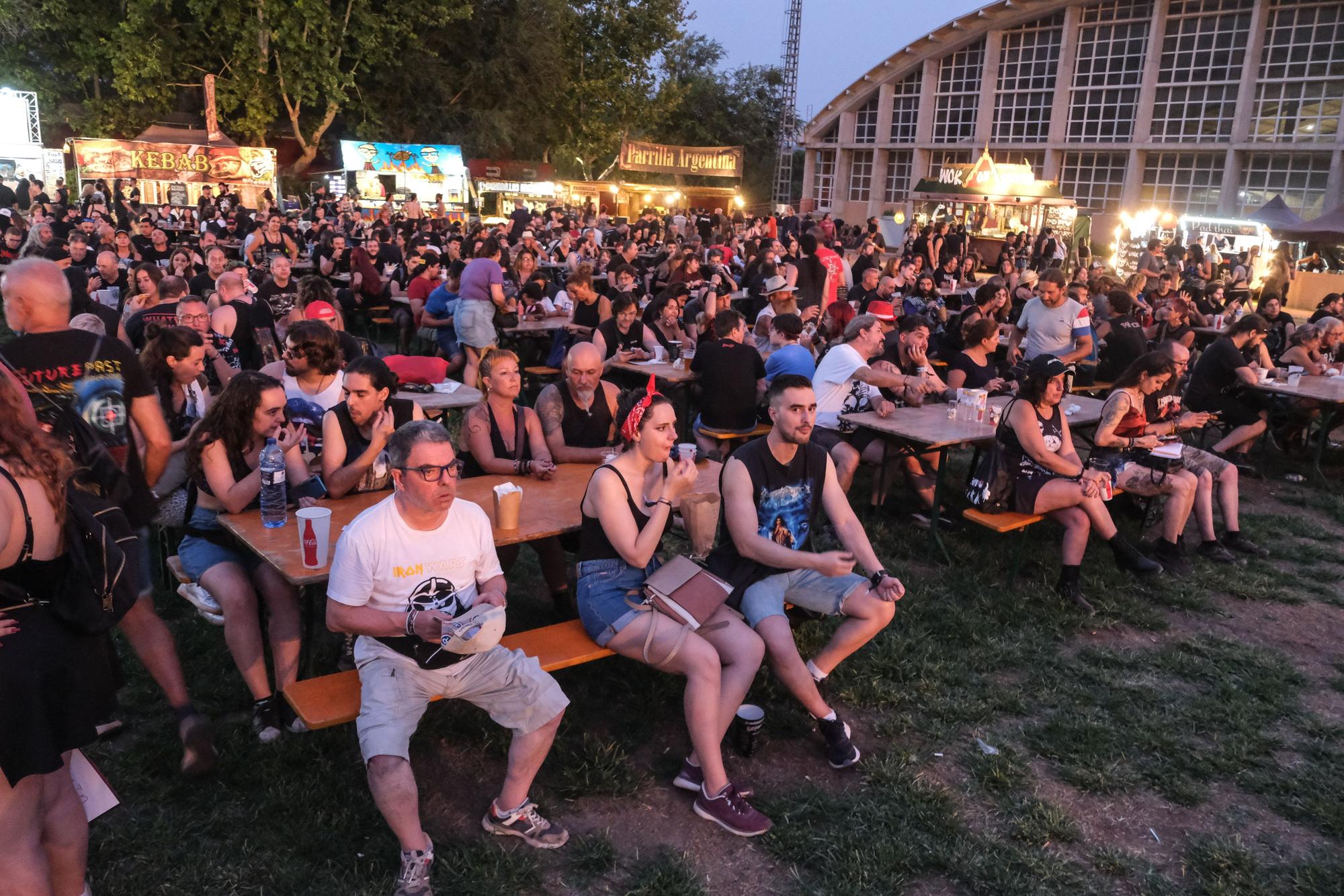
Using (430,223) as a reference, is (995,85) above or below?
above

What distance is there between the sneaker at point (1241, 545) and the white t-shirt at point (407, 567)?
17.4 feet

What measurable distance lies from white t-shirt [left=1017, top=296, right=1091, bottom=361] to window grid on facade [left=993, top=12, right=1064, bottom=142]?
35.8 metres

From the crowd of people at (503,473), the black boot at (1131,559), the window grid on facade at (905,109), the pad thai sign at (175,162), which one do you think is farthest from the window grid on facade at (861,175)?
the black boot at (1131,559)

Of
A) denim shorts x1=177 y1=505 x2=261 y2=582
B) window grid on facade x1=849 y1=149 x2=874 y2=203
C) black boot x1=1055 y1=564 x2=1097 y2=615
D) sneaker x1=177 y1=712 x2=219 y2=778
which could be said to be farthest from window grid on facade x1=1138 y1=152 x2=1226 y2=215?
sneaker x1=177 y1=712 x2=219 y2=778

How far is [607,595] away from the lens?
365 centimetres

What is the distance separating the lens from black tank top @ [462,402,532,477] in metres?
4.72

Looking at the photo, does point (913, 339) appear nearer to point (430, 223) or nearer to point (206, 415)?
point (206, 415)

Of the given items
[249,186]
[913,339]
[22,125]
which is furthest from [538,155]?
[913,339]

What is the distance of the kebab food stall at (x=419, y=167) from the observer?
2706 cm

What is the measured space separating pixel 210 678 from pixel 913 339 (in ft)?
15.6

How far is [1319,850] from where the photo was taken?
3389 millimetres

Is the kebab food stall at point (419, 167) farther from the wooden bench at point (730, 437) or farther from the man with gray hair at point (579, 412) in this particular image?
the man with gray hair at point (579, 412)

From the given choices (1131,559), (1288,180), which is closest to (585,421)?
(1131,559)

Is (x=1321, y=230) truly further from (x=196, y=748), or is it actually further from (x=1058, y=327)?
(x=196, y=748)
